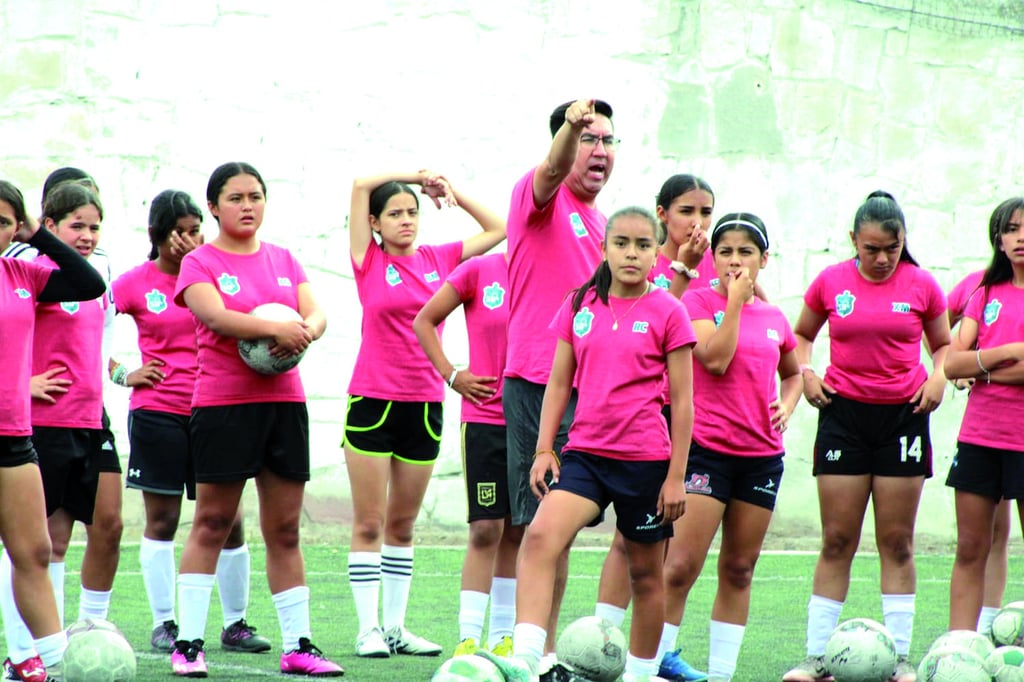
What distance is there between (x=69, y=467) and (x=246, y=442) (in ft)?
2.48

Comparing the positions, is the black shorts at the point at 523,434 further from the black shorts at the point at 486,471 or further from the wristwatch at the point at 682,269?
the black shorts at the point at 486,471

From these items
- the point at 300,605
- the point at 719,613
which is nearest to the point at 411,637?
the point at 300,605

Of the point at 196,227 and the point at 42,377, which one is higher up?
the point at 196,227

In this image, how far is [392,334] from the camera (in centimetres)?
701

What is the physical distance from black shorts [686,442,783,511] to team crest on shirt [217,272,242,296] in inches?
80.6

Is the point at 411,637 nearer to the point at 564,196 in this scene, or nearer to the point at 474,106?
the point at 564,196

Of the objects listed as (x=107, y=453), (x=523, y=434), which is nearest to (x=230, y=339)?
(x=107, y=453)

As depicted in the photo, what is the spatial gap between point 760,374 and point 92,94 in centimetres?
678

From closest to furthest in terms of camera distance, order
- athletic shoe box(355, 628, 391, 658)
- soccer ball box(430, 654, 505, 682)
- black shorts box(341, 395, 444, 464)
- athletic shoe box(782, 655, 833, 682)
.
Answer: soccer ball box(430, 654, 505, 682) < athletic shoe box(782, 655, 833, 682) < athletic shoe box(355, 628, 391, 658) < black shorts box(341, 395, 444, 464)

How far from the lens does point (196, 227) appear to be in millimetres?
6863

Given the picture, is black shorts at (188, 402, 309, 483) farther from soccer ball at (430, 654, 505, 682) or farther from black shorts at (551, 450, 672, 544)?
soccer ball at (430, 654, 505, 682)

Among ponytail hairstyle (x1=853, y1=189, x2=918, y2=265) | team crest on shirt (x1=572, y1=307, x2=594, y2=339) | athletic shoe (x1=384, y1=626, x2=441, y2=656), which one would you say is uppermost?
ponytail hairstyle (x1=853, y1=189, x2=918, y2=265)

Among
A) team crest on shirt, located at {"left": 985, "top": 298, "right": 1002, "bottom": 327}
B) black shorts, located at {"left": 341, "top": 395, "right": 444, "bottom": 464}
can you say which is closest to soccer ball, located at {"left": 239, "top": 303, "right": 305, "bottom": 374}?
black shorts, located at {"left": 341, "top": 395, "right": 444, "bottom": 464}

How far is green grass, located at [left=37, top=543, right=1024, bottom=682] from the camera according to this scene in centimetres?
644
